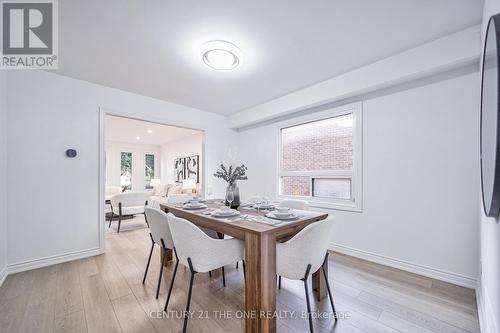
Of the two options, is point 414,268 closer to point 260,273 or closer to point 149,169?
point 260,273

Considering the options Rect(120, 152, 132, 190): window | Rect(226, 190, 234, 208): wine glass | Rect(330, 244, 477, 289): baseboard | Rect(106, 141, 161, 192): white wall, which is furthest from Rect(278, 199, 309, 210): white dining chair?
Rect(106, 141, 161, 192): white wall

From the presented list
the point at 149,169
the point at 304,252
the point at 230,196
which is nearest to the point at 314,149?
the point at 230,196

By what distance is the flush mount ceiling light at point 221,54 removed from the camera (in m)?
2.00

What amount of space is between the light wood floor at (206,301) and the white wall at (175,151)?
4336mm

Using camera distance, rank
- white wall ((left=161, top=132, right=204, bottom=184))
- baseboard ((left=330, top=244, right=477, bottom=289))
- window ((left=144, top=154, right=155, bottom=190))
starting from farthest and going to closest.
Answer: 1. window ((left=144, top=154, right=155, bottom=190))
2. white wall ((left=161, top=132, right=204, bottom=184))
3. baseboard ((left=330, top=244, right=477, bottom=289))

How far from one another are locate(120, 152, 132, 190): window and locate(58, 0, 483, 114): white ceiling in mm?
6025

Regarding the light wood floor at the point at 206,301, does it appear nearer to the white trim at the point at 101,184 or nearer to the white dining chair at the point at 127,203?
the white trim at the point at 101,184

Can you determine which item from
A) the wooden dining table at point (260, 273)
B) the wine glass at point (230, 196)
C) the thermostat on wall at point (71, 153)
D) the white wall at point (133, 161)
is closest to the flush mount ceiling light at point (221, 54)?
the wine glass at point (230, 196)

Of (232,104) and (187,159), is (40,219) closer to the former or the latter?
(232,104)

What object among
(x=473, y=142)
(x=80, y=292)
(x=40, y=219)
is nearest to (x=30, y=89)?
(x=40, y=219)

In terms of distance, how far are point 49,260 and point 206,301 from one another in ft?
7.49

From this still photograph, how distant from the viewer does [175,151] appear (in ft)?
25.9

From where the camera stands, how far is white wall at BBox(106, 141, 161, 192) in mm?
7715

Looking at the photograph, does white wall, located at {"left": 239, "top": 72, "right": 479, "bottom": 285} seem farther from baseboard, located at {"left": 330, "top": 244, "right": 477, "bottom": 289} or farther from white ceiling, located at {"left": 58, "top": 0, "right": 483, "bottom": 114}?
white ceiling, located at {"left": 58, "top": 0, "right": 483, "bottom": 114}
